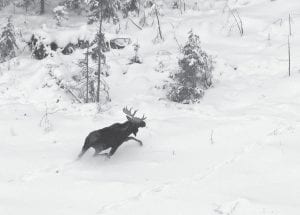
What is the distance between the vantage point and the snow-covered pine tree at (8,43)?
14281 mm

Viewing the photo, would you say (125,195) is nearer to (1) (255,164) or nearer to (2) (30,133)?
(1) (255,164)

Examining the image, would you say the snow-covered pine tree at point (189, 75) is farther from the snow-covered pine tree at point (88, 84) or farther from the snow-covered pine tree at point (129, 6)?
the snow-covered pine tree at point (129, 6)

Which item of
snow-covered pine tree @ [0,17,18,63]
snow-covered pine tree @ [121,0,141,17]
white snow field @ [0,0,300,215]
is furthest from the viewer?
snow-covered pine tree @ [121,0,141,17]

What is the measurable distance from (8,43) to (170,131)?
6122mm

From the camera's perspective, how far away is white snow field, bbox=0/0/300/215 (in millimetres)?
7477

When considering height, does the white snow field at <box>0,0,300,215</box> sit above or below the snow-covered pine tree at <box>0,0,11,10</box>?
below

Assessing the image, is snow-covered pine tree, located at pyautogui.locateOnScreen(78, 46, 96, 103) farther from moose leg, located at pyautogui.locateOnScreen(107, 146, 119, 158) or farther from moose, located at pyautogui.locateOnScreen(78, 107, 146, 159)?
moose leg, located at pyautogui.locateOnScreen(107, 146, 119, 158)

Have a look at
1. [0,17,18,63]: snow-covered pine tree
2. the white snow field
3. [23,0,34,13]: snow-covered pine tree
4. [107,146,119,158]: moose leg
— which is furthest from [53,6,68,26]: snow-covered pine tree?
[107,146,119,158]: moose leg

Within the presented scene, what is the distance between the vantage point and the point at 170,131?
35.4 ft

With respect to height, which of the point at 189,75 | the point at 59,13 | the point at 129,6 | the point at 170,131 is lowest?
the point at 170,131

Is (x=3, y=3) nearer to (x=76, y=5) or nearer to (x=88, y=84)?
(x=76, y=5)

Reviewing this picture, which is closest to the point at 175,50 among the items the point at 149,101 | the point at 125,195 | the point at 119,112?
the point at 149,101

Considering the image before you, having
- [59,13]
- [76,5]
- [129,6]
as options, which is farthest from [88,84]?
[76,5]

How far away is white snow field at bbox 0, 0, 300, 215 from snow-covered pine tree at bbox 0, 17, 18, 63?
32 centimetres
